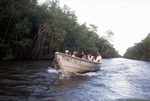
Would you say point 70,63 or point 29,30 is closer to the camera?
point 70,63

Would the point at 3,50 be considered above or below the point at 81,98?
above

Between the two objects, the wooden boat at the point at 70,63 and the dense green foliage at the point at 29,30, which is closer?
the wooden boat at the point at 70,63

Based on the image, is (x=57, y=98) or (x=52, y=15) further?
(x=52, y=15)

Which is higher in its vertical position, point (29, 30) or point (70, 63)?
point (29, 30)

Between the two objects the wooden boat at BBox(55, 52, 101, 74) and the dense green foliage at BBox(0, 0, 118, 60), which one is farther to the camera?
the dense green foliage at BBox(0, 0, 118, 60)

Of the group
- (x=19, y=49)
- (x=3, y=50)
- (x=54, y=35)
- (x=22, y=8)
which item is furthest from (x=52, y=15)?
(x=3, y=50)

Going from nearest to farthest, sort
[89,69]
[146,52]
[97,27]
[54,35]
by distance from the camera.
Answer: [89,69], [54,35], [146,52], [97,27]

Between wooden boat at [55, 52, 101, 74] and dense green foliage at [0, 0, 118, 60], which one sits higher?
dense green foliage at [0, 0, 118, 60]

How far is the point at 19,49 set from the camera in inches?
906

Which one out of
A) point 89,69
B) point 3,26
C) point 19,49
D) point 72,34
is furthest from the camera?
point 72,34

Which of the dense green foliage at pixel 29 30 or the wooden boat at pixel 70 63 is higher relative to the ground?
the dense green foliage at pixel 29 30

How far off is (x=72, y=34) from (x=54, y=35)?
11.4 metres

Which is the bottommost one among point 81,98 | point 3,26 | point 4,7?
point 81,98

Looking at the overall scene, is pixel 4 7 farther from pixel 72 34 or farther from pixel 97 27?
pixel 97 27
